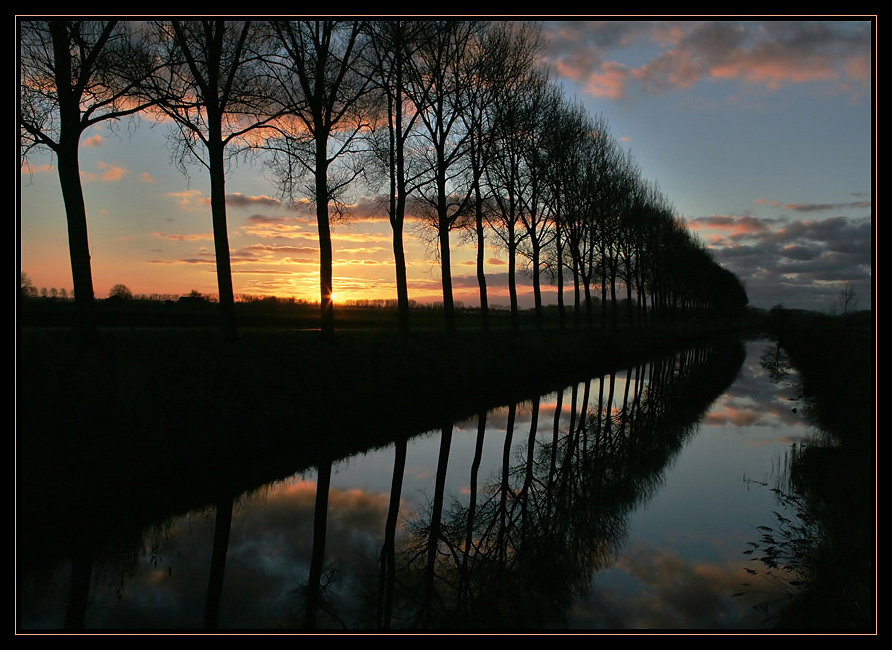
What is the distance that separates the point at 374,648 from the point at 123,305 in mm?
41115

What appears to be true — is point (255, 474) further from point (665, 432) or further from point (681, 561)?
point (665, 432)

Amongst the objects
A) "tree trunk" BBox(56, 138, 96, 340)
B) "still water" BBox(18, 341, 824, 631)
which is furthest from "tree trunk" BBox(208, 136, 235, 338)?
"still water" BBox(18, 341, 824, 631)

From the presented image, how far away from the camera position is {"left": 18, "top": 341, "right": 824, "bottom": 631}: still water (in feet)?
18.7

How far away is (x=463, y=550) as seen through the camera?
24.5 ft

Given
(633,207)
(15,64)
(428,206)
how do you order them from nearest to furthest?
(15,64)
(428,206)
(633,207)

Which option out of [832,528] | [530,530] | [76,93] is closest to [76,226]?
[76,93]

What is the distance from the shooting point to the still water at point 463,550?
570 cm

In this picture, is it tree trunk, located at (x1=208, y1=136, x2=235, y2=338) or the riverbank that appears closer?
the riverbank

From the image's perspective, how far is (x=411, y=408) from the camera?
19.1 meters

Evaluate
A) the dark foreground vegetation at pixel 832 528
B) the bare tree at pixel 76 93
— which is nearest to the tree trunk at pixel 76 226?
the bare tree at pixel 76 93

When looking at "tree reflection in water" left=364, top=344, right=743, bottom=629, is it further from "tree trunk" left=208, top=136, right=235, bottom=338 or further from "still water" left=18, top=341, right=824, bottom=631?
"tree trunk" left=208, top=136, right=235, bottom=338

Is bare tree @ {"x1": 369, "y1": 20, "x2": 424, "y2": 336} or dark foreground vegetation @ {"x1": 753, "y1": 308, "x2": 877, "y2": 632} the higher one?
bare tree @ {"x1": 369, "y1": 20, "x2": 424, "y2": 336}

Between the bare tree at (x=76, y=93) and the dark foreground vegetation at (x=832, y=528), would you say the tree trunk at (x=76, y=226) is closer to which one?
the bare tree at (x=76, y=93)

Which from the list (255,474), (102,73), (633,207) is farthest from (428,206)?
(633,207)
